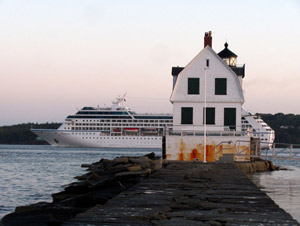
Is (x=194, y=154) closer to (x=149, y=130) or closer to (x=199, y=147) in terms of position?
(x=199, y=147)

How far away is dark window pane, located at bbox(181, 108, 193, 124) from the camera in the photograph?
1104 inches

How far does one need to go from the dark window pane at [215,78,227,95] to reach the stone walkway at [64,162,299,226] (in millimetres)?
18187

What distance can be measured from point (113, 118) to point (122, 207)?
87374mm

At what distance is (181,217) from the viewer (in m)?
6.52

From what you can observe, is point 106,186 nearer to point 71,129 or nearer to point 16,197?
point 16,197

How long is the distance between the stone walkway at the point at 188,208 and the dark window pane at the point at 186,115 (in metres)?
17.6

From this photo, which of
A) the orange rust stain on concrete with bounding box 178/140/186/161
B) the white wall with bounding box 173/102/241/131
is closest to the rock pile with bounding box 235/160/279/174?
the white wall with bounding box 173/102/241/131

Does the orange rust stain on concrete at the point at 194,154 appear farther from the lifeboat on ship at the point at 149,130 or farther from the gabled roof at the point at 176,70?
the lifeboat on ship at the point at 149,130

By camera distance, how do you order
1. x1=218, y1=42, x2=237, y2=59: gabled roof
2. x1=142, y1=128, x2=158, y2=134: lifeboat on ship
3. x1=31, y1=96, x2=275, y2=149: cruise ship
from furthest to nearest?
x1=142, y1=128, x2=158, y2=134: lifeboat on ship → x1=31, y1=96, x2=275, y2=149: cruise ship → x1=218, y1=42, x2=237, y2=59: gabled roof

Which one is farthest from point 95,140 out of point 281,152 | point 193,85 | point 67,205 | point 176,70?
point 67,205

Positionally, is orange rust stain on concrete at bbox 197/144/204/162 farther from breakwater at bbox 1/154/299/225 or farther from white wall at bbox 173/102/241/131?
breakwater at bbox 1/154/299/225

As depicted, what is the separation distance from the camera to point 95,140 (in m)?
92.1

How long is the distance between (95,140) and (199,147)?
68224mm

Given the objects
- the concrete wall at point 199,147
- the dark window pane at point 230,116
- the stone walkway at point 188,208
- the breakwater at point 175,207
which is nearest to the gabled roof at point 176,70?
the dark window pane at point 230,116
